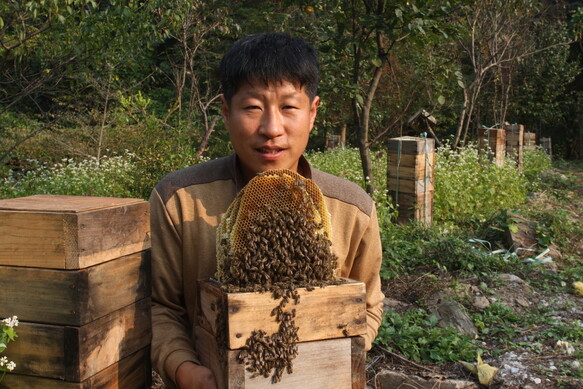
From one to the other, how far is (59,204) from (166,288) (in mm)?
610

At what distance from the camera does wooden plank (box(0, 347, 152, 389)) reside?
1.92 m

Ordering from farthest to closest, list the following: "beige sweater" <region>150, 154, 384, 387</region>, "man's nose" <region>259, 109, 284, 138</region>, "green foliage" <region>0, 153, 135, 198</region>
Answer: "green foliage" <region>0, 153, 135, 198</region> → "beige sweater" <region>150, 154, 384, 387</region> → "man's nose" <region>259, 109, 284, 138</region>

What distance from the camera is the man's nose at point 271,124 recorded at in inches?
85.7

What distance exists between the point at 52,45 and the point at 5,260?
17.5 feet

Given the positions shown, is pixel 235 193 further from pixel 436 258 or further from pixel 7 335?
pixel 436 258

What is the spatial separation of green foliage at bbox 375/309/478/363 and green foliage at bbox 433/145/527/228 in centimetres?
379

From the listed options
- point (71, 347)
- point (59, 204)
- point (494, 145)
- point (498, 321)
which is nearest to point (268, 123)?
point (59, 204)

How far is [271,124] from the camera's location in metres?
2.18

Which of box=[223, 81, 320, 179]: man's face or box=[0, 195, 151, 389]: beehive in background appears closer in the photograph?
box=[0, 195, 151, 389]: beehive in background

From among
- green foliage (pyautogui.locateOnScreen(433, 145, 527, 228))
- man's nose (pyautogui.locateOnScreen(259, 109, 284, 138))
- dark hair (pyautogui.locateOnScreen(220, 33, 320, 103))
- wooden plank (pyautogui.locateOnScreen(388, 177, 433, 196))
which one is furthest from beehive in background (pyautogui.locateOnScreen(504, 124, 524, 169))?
man's nose (pyautogui.locateOnScreen(259, 109, 284, 138))

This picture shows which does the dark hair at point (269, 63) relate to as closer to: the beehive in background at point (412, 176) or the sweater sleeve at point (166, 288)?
the sweater sleeve at point (166, 288)

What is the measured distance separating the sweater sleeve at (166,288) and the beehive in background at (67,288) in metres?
0.20

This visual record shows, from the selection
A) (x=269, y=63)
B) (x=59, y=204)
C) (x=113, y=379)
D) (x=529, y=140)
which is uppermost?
(x=269, y=63)

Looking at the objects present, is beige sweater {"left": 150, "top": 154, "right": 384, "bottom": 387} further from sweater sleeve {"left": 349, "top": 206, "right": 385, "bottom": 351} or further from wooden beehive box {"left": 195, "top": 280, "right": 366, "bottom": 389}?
wooden beehive box {"left": 195, "top": 280, "right": 366, "bottom": 389}
